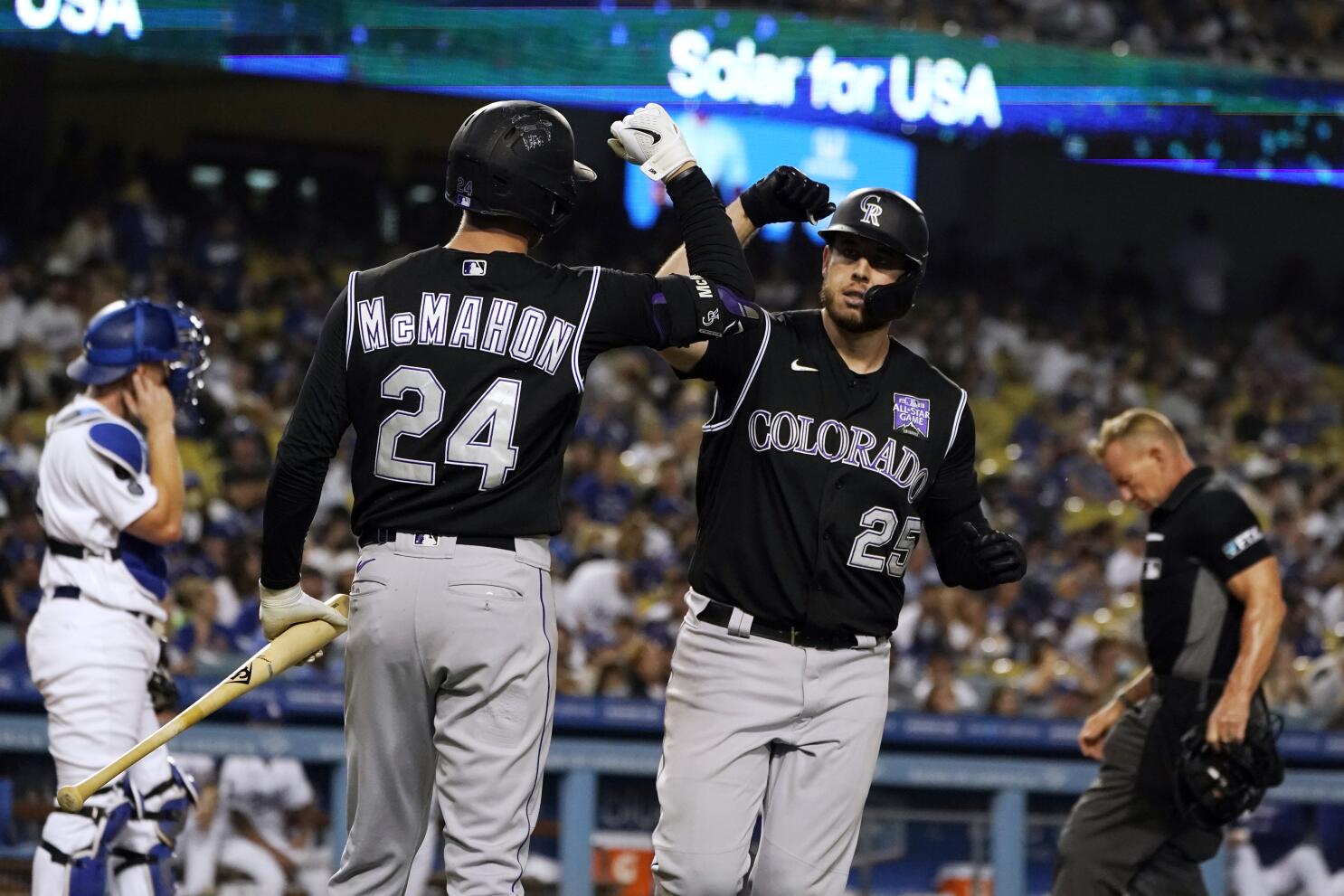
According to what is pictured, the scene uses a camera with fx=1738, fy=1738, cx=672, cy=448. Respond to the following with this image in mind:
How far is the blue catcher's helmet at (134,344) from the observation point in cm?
539

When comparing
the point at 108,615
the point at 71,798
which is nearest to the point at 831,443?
the point at 71,798

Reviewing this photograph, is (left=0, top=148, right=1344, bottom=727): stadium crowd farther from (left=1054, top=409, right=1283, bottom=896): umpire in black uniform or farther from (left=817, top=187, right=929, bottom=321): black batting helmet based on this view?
(left=1054, top=409, right=1283, bottom=896): umpire in black uniform

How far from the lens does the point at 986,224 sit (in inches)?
792

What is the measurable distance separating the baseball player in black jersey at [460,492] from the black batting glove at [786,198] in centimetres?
55

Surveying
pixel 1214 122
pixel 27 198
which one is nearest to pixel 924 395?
pixel 27 198

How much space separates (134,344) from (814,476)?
232 centimetres

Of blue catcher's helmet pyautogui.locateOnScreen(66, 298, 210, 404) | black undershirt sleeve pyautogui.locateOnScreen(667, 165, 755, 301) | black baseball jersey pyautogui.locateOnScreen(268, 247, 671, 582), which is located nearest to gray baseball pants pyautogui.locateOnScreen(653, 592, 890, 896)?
black baseball jersey pyautogui.locateOnScreen(268, 247, 671, 582)

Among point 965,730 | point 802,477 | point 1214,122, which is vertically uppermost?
point 1214,122

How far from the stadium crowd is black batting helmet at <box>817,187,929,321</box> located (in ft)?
8.69

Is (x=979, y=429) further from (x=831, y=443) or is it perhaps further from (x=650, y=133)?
(x=650, y=133)

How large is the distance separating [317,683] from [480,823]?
3721 millimetres

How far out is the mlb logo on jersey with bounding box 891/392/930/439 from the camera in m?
4.41

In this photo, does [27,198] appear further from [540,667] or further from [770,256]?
[540,667]

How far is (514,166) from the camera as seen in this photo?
384cm
